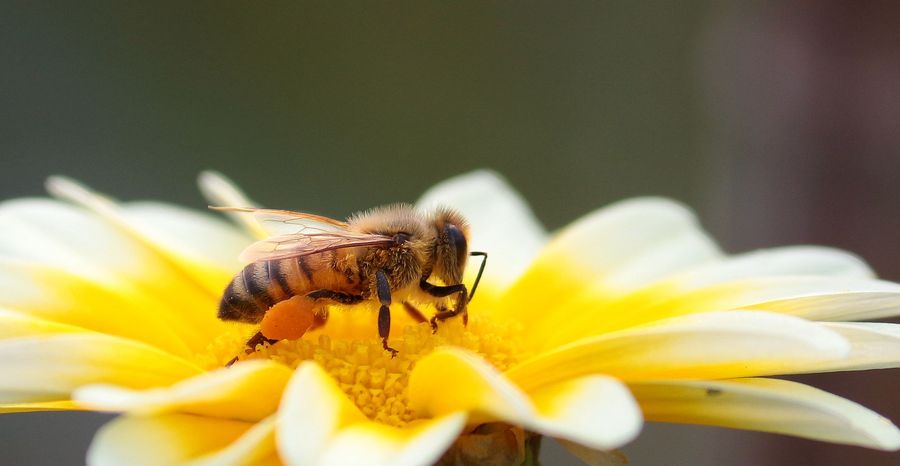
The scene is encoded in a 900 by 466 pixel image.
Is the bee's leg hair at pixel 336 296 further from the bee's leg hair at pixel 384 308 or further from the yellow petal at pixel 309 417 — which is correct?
the yellow petal at pixel 309 417

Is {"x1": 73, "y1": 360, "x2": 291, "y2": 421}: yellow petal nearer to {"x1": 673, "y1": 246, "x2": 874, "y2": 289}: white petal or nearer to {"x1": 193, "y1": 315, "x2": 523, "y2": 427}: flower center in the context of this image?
{"x1": 193, "y1": 315, "x2": 523, "y2": 427}: flower center

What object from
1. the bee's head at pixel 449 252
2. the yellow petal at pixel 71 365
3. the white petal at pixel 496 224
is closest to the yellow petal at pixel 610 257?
the white petal at pixel 496 224

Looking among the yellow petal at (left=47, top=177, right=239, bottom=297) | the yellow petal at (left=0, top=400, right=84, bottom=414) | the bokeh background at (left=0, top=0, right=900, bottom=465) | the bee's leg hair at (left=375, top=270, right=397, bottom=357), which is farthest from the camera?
the bokeh background at (left=0, top=0, right=900, bottom=465)

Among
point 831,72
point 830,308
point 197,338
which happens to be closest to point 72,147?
point 197,338

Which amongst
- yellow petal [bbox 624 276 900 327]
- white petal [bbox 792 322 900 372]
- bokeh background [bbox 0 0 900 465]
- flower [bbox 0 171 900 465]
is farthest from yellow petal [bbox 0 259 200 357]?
bokeh background [bbox 0 0 900 465]

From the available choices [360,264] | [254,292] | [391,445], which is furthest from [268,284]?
[391,445]
